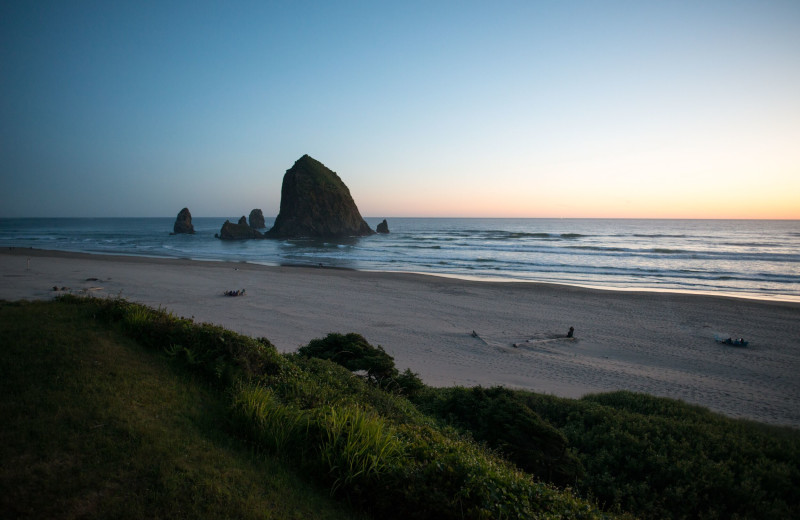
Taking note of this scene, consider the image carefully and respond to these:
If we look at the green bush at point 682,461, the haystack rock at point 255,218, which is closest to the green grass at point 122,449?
the green bush at point 682,461

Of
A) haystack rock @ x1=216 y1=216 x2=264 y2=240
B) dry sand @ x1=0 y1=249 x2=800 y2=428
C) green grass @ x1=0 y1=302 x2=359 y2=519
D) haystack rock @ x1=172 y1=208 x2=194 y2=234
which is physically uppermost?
haystack rock @ x1=172 y1=208 x2=194 y2=234

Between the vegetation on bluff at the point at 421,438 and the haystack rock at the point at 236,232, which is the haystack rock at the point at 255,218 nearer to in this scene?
the haystack rock at the point at 236,232

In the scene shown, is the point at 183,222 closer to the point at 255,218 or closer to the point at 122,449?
the point at 255,218

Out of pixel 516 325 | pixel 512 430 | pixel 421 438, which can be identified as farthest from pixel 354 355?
pixel 516 325

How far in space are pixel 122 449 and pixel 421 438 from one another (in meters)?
2.96

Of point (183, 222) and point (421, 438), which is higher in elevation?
point (183, 222)

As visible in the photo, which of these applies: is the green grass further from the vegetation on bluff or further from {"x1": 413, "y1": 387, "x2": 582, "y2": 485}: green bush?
{"x1": 413, "y1": 387, "x2": 582, "y2": 485}: green bush

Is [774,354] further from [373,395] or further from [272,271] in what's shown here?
[272,271]

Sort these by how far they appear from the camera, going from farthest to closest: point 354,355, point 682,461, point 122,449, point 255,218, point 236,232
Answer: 1. point 255,218
2. point 236,232
3. point 354,355
4. point 682,461
5. point 122,449

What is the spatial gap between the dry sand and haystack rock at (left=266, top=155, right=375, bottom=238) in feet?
178

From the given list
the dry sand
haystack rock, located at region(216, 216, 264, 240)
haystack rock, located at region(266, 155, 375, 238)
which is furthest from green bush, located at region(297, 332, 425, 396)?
haystack rock, located at region(266, 155, 375, 238)

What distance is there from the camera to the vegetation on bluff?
3688 mm

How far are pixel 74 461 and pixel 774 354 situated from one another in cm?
1968

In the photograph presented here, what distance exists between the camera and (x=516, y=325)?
17.7 m
